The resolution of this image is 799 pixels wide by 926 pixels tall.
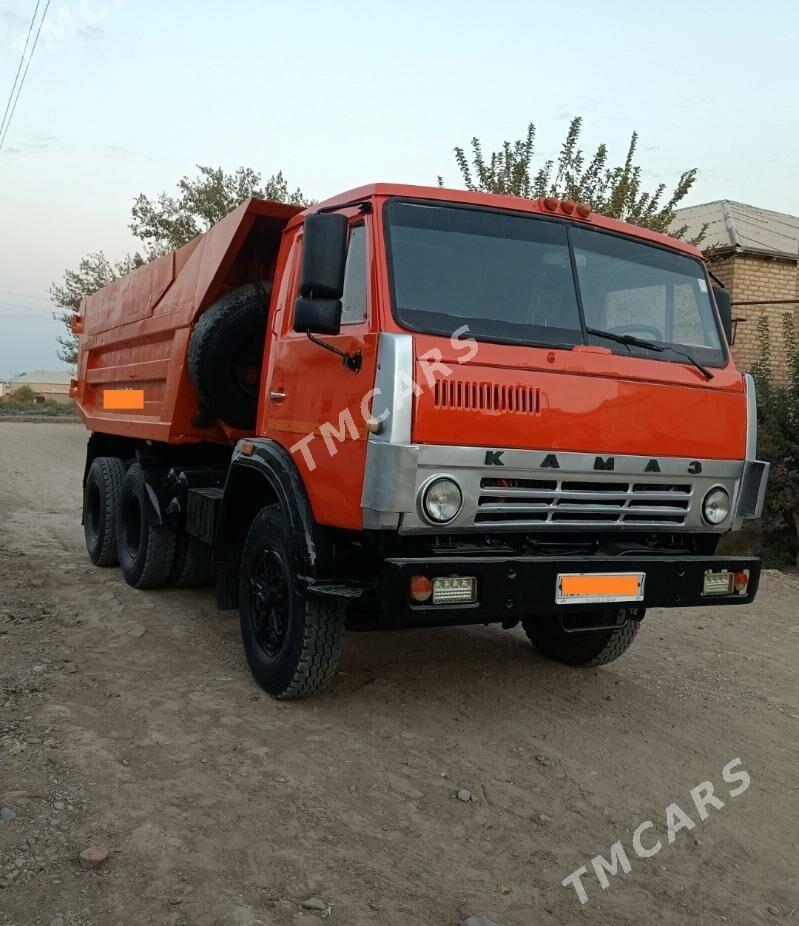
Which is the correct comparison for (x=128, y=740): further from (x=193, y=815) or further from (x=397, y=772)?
(x=397, y=772)

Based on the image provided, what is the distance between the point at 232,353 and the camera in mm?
5363

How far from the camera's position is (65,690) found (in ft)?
14.7

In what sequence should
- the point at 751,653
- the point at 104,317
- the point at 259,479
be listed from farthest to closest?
the point at 104,317, the point at 751,653, the point at 259,479

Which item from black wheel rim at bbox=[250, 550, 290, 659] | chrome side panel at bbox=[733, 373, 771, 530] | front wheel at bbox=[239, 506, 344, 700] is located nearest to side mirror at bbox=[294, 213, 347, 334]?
front wheel at bbox=[239, 506, 344, 700]

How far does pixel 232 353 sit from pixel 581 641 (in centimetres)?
273

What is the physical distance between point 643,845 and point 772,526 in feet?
23.5

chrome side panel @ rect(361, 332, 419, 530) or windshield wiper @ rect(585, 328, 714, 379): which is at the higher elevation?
windshield wiper @ rect(585, 328, 714, 379)

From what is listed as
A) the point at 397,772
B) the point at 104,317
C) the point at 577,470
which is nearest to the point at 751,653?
the point at 577,470

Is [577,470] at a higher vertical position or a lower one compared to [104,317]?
lower

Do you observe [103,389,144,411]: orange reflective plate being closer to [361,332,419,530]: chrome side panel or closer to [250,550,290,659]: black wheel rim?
[250,550,290,659]: black wheel rim

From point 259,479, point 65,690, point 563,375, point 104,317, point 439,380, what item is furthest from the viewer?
point 104,317

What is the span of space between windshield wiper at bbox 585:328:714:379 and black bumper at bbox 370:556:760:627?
93 cm

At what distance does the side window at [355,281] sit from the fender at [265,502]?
2.65ft

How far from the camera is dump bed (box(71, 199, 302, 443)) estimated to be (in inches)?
209
